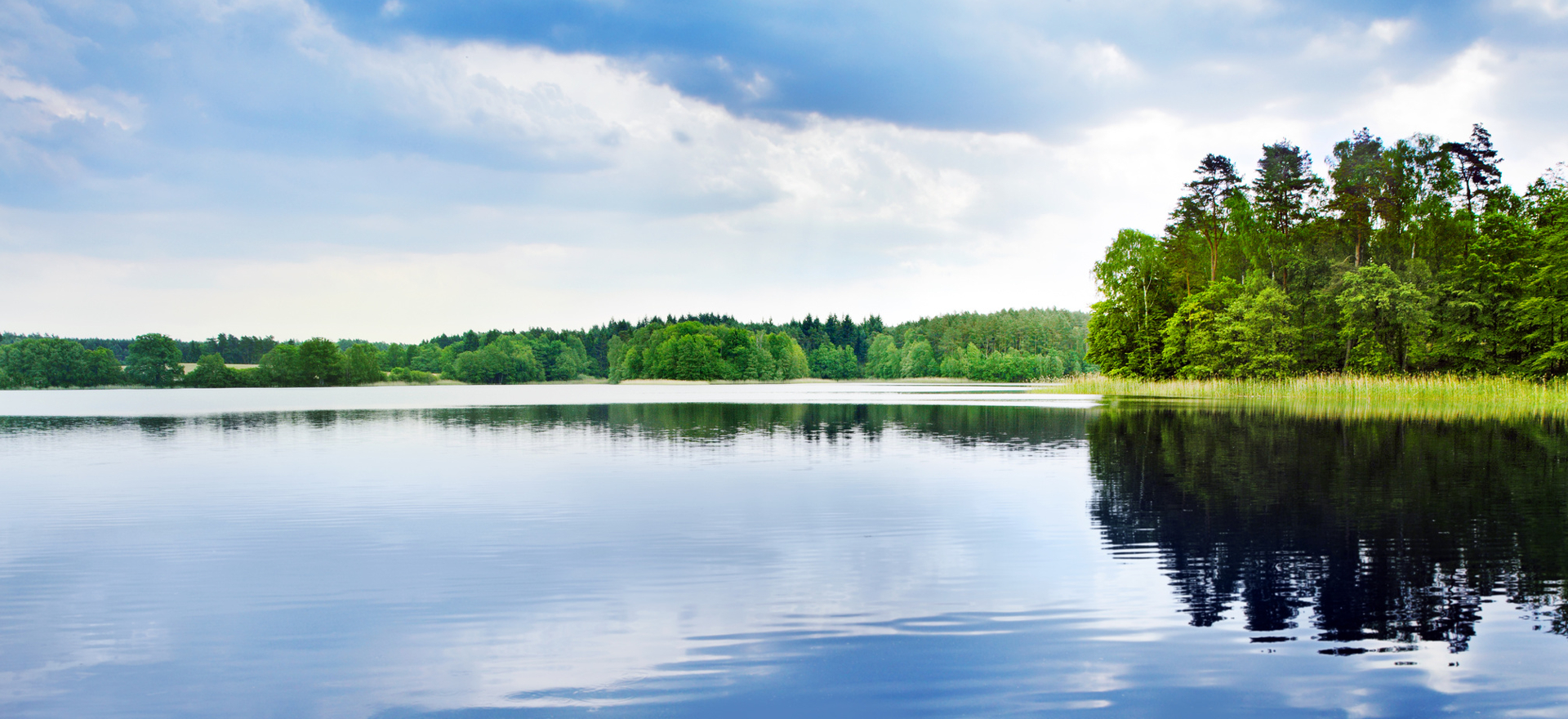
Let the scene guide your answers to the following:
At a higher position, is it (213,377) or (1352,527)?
(213,377)

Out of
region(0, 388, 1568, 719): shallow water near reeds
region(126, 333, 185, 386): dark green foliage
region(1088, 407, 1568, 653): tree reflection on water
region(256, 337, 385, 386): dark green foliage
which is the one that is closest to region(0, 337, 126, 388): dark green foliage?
region(126, 333, 185, 386): dark green foliage

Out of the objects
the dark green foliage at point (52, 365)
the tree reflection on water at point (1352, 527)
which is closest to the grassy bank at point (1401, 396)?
the tree reflection on water at point (1352, 527)

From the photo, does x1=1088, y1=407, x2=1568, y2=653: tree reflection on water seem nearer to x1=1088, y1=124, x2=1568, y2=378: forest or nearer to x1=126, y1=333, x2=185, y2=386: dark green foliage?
x1=1088, y1=124, x2=1568, y2=378: forest

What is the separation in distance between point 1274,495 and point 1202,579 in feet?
25.3

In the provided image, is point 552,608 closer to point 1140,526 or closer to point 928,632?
point 928,632

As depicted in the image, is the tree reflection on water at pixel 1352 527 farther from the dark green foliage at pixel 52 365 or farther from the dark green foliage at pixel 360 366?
the dark green foliage at pixel 52 365

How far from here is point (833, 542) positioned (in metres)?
12.6

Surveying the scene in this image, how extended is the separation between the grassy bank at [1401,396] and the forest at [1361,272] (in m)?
2.75

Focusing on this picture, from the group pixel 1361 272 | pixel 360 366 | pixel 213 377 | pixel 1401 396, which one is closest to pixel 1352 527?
pixel 1401 396

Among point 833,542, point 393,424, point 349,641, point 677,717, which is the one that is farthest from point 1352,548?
point 393,424

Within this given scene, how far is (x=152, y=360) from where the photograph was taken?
495 ft

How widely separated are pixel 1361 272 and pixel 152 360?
175 m

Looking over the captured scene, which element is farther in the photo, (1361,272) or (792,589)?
(1361,272)

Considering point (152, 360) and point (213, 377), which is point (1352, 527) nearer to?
point (213, 377)
